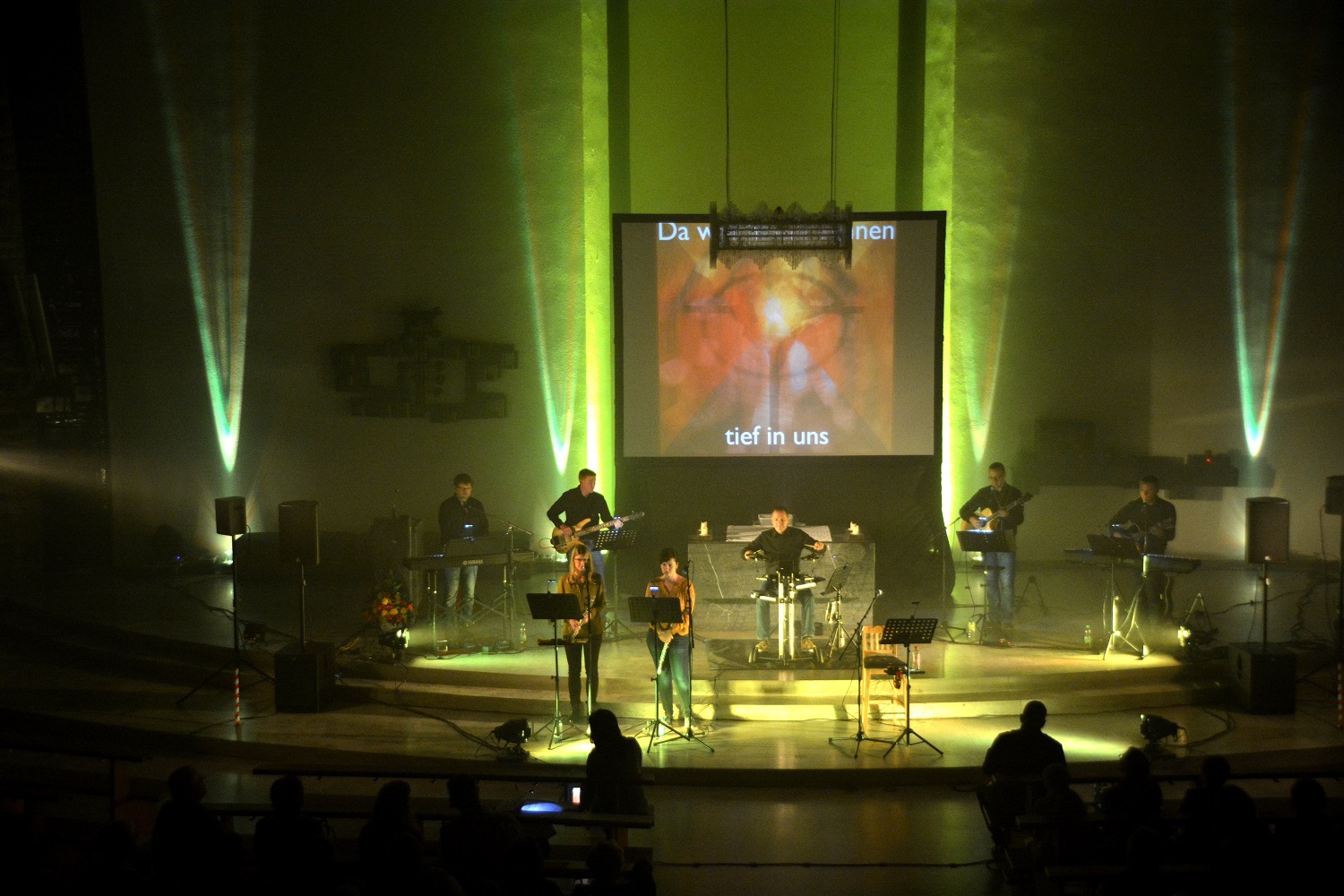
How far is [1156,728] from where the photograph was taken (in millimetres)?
8062

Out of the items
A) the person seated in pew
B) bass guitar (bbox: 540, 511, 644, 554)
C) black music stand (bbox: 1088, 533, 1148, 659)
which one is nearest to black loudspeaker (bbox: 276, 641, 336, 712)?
bass guitar (bbox: 540, 511, 644, 554)

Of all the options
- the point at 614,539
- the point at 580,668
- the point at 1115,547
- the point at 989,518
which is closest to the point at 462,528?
the point at 614,539

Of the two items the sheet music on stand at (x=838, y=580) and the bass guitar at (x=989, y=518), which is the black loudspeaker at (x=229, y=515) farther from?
the bass guitar at (x=989, y=518)

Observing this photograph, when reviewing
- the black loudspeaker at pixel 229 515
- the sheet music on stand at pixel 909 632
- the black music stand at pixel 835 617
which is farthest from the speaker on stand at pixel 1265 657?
the black loudspeaker at pixel 229 515

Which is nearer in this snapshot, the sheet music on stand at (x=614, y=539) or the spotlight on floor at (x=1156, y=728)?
the spotlight on floor at (x=1156, y=728)

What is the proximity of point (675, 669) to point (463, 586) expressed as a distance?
3290 millimetres

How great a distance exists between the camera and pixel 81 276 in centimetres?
1409

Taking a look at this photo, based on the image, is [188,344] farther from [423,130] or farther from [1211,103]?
[1211,103]

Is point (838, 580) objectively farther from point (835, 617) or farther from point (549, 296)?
point (549, 296)

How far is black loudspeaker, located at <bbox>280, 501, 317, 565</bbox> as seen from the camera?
9.80m

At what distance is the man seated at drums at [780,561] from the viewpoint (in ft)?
33.3

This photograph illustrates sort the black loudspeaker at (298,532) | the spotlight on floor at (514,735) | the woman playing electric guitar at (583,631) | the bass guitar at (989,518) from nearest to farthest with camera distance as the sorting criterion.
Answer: the spotlight on floor at (514,735) < the woman playing electric guitar at (583,631) < the black loudspeaker at (298,532) < the bass guitar at (989,518)

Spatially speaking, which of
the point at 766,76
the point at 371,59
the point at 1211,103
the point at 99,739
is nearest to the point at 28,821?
the point at 99,739

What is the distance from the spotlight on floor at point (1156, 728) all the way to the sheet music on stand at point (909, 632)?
5.11 feet
